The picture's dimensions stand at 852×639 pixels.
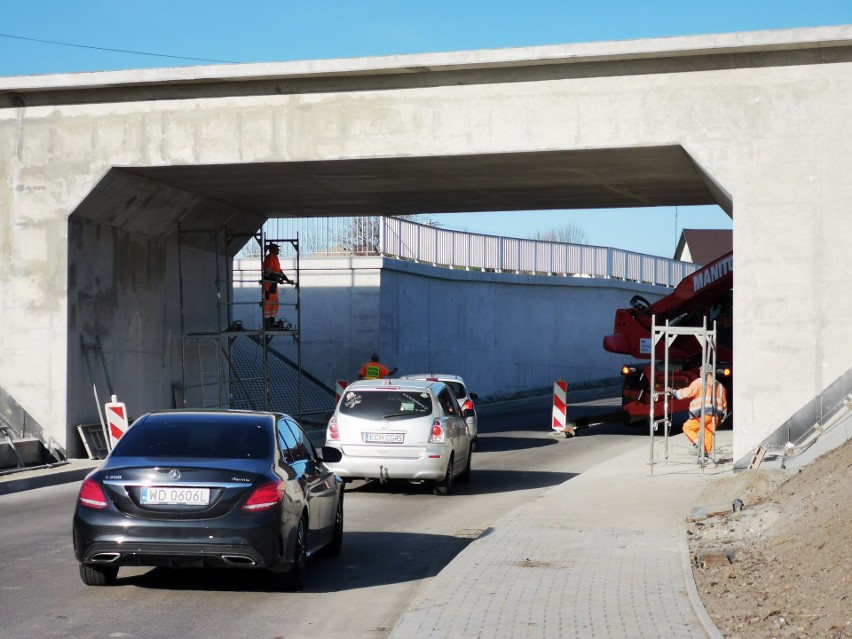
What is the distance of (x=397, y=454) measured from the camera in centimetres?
1523

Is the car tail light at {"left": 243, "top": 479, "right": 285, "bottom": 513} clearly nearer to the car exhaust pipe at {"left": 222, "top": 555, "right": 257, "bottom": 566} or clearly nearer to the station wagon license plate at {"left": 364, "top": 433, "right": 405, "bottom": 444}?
the car exhaust pipe at {"left": 222, "top": 555, "right": 257, "bottom": 566}

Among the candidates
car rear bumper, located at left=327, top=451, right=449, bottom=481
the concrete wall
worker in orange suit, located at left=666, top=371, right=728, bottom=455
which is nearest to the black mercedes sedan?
car rear bumper, located at left=327, top=451, right=449, bottom=481

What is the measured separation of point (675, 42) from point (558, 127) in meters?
2.08

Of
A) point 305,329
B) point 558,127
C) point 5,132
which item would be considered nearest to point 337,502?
point 558,127

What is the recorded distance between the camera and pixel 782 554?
9109 millimetres

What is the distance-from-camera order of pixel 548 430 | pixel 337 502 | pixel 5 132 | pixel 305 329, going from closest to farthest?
pixel 337 502 → pixel 5 132 → pixel 548 430 → pixel 305 329

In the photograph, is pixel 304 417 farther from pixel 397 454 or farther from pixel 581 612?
pixel 581 612

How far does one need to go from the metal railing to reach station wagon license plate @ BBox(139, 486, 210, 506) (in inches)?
Result: 1049

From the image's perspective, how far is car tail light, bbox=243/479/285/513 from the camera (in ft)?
27.4

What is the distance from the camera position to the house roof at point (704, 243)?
90000 millimetres

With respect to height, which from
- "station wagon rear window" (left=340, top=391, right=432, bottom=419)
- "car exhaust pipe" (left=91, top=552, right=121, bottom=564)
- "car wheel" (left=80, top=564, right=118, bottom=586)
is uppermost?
"station wagon rear window" (left=340, top=391, right=432, bottom=419)

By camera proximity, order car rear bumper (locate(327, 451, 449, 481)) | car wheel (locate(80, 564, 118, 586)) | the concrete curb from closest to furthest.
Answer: car wheel (locate(80, 564, 118, 586))
car rear bumper (locate(327, 451, 449, 481))
the concrete curb

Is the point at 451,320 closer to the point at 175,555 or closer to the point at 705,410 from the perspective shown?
the point at 705,410

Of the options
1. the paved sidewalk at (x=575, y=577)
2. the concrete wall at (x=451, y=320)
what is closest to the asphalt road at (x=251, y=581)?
the paved sidewalk at (x=575, y=577)
